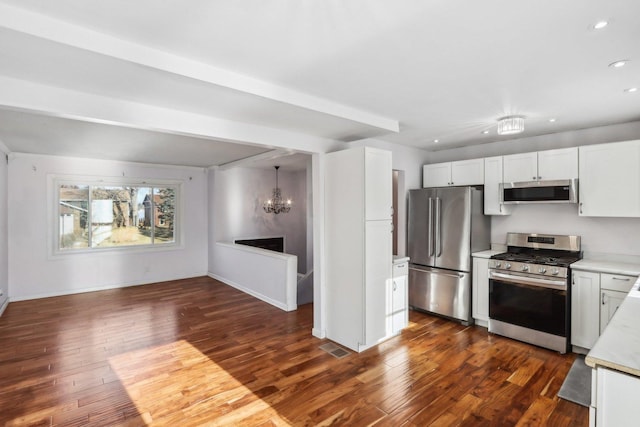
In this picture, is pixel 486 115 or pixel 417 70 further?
pixel 486 115

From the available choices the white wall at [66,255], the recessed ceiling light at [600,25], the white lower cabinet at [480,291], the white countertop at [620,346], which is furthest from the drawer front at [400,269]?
the white wall at [66,255]

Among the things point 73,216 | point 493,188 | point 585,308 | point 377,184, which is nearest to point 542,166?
point 493,188

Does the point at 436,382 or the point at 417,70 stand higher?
the point at 417,70

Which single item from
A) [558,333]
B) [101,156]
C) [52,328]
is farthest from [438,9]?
[101,156]

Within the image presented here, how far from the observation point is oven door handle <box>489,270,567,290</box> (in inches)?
135

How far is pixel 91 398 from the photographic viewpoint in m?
2.66

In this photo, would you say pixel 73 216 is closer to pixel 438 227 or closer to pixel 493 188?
pixel 438 227

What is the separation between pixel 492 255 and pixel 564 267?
2.60ft

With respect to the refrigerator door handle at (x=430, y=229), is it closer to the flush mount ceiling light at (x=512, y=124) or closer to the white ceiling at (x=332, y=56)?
the flush mount ceiling light at (x=512, y=124)

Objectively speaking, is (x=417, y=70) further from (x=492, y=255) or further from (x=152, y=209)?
(x=152, y=209)

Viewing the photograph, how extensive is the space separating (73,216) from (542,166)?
7433 mm

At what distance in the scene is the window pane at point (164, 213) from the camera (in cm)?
684

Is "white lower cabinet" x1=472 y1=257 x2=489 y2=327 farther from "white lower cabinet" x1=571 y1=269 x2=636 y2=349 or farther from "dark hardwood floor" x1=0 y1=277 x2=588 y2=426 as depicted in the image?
"white lower cabinet" x1=571 y1=269 x2=636 y2=349

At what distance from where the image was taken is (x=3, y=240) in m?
4.94
